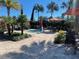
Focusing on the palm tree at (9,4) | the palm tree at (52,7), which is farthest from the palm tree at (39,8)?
the palm tree at (9,4)

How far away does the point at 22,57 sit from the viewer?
43.7 feet

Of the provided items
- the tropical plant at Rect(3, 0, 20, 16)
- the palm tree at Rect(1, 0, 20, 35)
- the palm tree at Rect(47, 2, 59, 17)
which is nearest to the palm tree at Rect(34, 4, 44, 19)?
the palm tree at Rect(47, 2, 59, 17)

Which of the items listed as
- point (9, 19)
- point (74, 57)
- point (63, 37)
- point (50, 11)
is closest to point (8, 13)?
point (9, 19)

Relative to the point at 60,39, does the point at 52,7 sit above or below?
above

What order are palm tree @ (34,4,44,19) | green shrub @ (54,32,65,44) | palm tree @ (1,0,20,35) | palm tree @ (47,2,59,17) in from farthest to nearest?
palm tree @ (47,2,59,17) → palm tree @ (34,4,44,19) → palm tree @ (1,0,20,35) → green shrub @ (54,32,65,44)

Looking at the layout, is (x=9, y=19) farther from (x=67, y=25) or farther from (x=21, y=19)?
(x=67, y=25)

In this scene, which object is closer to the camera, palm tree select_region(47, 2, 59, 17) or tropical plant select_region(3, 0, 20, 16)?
tropical plant select_region(3, 0, 20, 16)

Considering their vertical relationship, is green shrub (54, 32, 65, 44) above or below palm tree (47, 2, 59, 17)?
below

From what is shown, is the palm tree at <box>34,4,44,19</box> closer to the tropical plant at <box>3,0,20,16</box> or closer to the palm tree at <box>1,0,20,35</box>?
the tropical plant at <box>3,0,20,16</box>

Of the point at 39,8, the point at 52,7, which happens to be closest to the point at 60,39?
the point at 52,7

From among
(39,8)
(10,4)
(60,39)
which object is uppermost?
(39,8)

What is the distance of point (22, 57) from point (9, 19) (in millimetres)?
10395

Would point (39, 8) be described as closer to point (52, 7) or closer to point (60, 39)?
point (52, 7)

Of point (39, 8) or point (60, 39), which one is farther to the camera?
point (39, 8)
